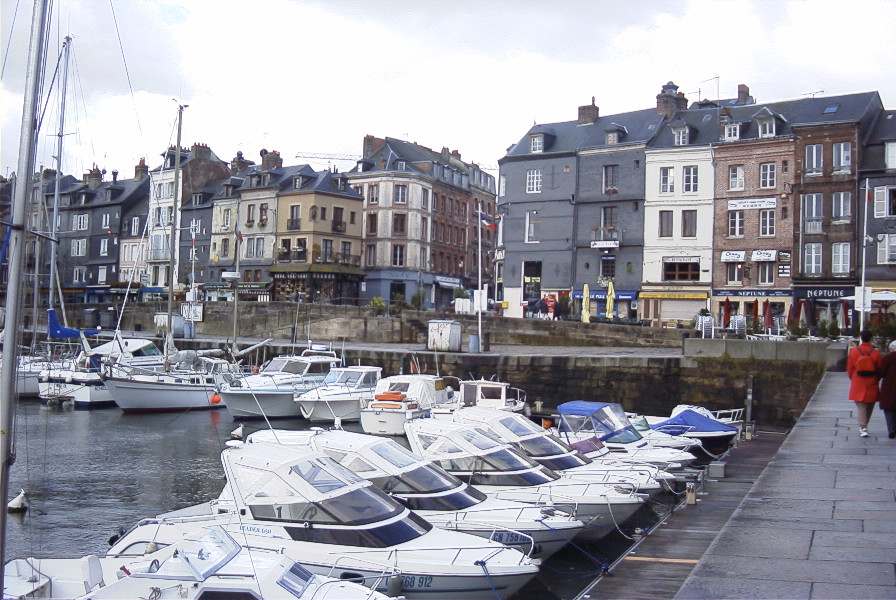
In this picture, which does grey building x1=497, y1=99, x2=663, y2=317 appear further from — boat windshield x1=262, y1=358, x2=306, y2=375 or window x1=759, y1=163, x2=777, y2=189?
boat windshield x1=262, y1=358, x2=306, y2=375

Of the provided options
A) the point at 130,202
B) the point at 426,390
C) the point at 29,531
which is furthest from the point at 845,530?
the point at 130,202

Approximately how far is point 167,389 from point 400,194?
3661 cm

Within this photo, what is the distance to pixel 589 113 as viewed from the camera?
61000mm

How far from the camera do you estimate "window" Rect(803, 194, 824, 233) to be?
4906 cm

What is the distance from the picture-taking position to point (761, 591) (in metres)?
8.38

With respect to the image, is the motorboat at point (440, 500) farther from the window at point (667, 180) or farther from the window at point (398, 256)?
the window at point (398, 256)

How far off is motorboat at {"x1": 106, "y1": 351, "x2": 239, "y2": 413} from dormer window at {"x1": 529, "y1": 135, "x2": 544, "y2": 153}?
1105 inches

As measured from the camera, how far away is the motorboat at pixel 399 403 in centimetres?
3094

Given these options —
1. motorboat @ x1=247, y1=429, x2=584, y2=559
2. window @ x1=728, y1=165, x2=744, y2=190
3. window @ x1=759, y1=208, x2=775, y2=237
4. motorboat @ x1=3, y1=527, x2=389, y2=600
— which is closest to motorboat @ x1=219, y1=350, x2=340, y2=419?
motorboat @ x1=247, y1=429, x2=584, y2=559

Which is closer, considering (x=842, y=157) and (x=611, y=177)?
(x=842, y=157)

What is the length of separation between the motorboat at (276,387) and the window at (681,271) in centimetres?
2334

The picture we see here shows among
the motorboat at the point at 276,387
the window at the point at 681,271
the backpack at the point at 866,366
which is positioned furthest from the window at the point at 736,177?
the backpack at the point at 866,366

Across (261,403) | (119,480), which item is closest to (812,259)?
(261,403)

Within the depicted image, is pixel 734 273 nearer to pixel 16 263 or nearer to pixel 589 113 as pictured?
pixel 589 113
